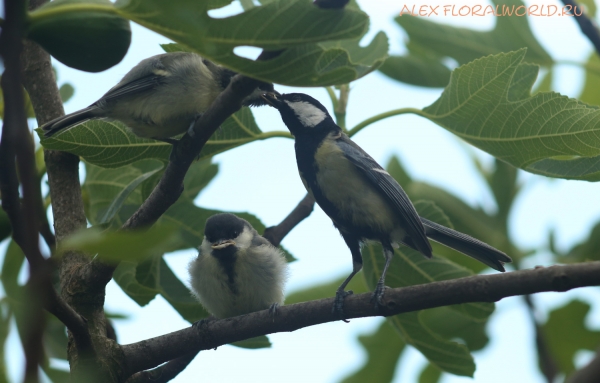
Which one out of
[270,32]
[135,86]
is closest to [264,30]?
[270,32]

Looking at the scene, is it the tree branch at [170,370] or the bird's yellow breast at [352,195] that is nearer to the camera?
the tree branch at [170,370]

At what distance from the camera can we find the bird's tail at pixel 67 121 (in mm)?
2838

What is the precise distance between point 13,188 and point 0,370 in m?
0.29

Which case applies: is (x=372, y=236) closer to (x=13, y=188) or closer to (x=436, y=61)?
(x=436, y=61)

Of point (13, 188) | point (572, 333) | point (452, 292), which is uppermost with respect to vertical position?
point (13, 188)

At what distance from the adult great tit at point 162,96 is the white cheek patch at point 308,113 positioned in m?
0.54

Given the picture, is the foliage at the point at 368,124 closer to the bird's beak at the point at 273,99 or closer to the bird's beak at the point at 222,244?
the bird's beak at the point at 222,244

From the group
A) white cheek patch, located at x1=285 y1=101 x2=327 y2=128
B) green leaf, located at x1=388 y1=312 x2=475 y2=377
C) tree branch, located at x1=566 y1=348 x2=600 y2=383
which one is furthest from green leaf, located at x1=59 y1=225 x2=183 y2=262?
white cheek patch, located at x1=285 y1=101 x2=327 y2=128

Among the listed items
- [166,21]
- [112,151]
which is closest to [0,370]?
[166,21]

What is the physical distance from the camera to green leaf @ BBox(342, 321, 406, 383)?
364 centimetres

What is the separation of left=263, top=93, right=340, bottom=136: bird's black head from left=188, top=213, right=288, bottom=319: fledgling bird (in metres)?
0.77

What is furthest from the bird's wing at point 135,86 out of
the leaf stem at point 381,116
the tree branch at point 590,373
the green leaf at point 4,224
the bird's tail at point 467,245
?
the tree branch at point 590,373

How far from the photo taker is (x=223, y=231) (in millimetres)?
4094

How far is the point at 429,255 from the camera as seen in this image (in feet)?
11.4
